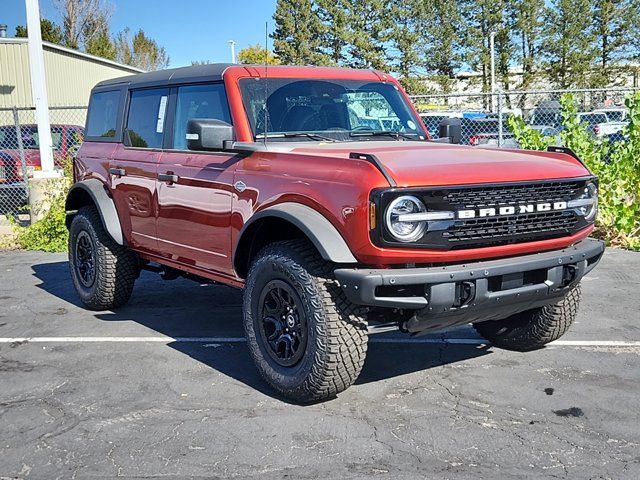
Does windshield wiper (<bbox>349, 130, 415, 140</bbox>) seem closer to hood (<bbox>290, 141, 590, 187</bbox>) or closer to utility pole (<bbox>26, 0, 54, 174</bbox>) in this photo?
hood (<bbox>290, 141, 590, 187</bbox>)

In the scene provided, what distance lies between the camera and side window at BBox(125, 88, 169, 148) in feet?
19.0

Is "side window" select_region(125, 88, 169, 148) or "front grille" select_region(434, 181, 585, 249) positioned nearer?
"front grille" select_region(434, 181, 585, 249)

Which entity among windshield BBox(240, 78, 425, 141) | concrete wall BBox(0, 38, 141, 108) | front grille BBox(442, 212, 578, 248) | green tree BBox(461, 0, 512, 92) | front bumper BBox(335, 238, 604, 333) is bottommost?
front bumper BBox(335, 238, 604, 333)

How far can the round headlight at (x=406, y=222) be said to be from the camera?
380 centimetres

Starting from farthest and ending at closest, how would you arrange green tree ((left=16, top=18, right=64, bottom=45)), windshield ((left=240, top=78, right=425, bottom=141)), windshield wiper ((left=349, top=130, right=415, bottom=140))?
green tree ((left=16, top=18, right=64, bottom=45)) → windshield wiper ((left=349, top=130, right=415, bottom=140)) → windshield ((left=240, top=78, right=425, bottom=141))

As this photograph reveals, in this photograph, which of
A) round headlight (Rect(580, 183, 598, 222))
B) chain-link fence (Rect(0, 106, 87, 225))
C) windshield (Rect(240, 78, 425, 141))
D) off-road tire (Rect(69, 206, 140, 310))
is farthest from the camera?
chain-link fence (Rect(0, 106, 87, 225))

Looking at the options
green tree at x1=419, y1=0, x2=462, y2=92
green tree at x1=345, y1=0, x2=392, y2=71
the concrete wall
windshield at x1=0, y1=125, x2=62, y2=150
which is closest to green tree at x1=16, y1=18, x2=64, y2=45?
the concrete wall

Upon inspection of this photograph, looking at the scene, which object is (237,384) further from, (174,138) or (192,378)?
(174,138)

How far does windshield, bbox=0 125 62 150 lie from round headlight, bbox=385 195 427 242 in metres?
12.1

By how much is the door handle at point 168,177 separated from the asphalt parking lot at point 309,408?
4.14 feet

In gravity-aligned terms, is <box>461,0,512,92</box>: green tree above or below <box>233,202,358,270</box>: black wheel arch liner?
above

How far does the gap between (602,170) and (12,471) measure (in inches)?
316

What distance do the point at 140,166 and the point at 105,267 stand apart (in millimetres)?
1068

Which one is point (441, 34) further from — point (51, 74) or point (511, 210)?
point (511, 210)
